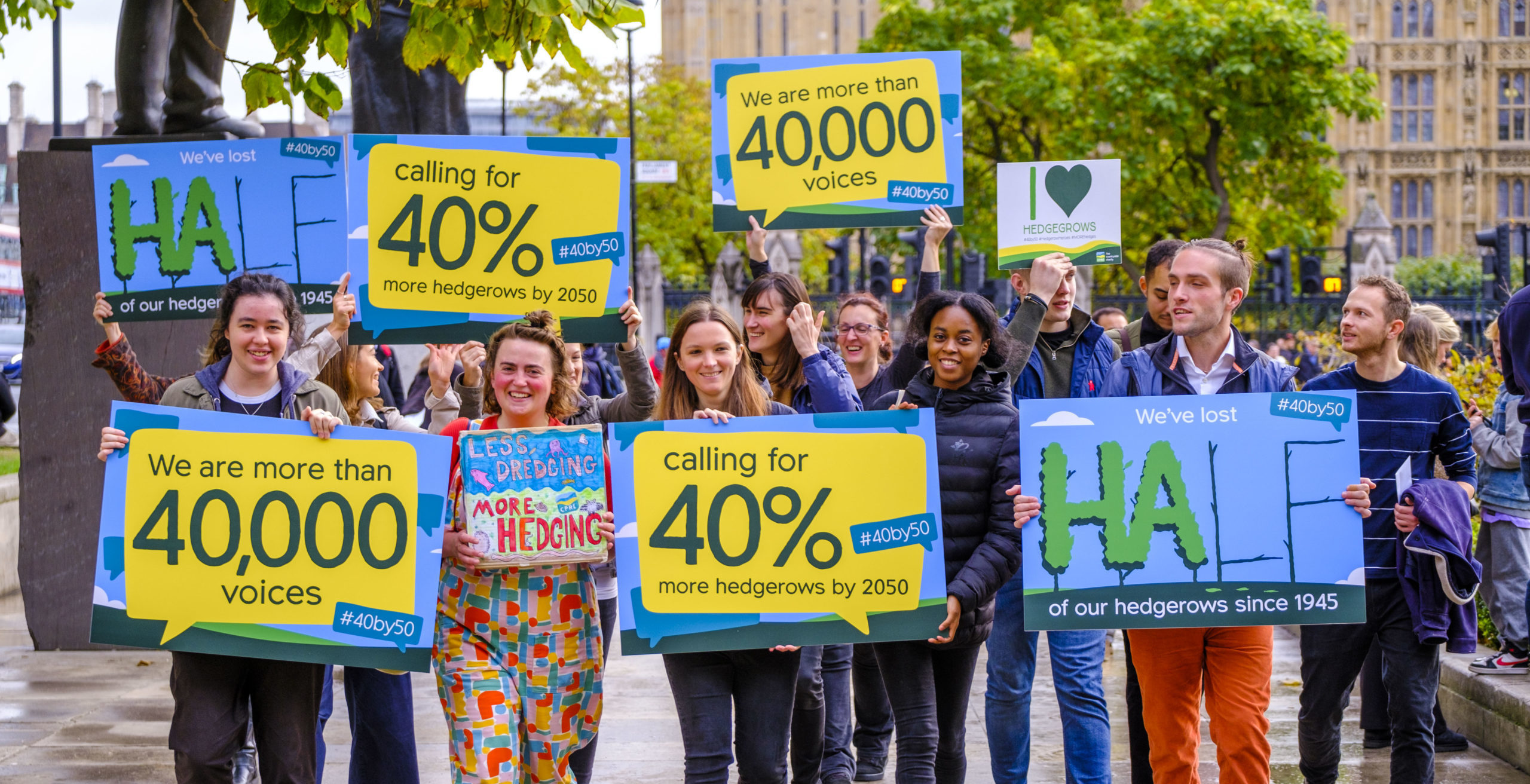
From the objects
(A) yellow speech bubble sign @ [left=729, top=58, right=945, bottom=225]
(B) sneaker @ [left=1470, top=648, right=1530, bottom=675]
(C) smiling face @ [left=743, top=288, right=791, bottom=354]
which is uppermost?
(A) yellow speech bubble sign @ [left=729, top=58, right=945, bottom=225]

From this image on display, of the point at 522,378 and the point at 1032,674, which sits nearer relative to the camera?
the point at 522,378

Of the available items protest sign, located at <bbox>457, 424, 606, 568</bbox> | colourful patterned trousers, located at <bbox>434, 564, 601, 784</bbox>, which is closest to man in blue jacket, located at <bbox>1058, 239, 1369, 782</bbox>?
protest sign, located at <bbox>457, 424, 606, 568</bbox>

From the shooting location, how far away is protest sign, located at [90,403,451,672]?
4367mm

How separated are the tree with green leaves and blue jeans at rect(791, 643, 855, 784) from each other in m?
27.7

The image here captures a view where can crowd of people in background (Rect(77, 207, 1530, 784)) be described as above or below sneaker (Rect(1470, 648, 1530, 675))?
above

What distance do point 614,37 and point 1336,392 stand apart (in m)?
2.84

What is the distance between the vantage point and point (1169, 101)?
109 feet

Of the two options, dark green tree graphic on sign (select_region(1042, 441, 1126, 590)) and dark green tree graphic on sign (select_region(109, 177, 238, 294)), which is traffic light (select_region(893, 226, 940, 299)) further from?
dark green tree graphic on sign (select_region(1042, 441, 1126, 590))

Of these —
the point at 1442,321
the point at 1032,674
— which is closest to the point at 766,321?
the point at 1032,674

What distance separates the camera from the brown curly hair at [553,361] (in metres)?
4.54

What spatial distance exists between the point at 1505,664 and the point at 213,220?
19.6 feet

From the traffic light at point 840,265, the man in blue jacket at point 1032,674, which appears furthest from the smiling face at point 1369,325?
the traffic light at point 840,265

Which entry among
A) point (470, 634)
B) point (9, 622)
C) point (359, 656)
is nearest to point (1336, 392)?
point (470, 634)

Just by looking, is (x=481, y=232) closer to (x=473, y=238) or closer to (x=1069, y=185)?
(x=473, y=238)
